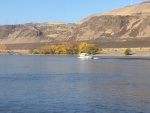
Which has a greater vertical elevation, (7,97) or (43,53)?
(7,97)

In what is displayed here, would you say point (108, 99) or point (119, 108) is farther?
point (108, 99)

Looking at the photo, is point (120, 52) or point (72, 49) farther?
point (72, 49)

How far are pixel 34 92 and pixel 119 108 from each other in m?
9.51

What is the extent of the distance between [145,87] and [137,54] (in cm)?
10769

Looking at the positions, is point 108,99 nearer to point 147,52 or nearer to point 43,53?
point 147,52

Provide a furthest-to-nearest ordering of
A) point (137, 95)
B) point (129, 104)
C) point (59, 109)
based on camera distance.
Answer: point (137, 95), point (129, 104), point (59, 109)

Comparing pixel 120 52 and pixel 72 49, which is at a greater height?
pixel 72 49

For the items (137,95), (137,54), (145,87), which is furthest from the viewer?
(137,54)

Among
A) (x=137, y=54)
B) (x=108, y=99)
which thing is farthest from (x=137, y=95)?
(x=137, y=54)

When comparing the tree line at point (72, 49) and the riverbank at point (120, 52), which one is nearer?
the riverbank at point (120, 52)

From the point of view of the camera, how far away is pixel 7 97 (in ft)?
98.5

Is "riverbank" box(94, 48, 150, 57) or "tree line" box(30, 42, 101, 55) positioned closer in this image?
"riverbank" box(94, 48, 150, 57)

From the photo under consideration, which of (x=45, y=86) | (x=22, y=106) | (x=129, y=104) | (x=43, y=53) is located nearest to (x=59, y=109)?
(x=22, y=106)

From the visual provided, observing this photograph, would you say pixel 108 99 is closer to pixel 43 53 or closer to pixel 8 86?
pixel 8 86
